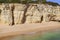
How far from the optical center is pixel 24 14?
22609mm

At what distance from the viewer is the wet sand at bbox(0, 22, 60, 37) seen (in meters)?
18.1

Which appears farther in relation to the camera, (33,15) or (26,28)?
(33,15)

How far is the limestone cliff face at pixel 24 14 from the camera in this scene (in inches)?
862

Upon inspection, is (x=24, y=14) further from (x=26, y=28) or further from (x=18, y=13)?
(x=26, y=28)

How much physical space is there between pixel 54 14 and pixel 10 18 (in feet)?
20.7

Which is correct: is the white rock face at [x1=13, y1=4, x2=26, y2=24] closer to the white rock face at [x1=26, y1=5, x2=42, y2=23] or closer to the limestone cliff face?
the limestone cliff face

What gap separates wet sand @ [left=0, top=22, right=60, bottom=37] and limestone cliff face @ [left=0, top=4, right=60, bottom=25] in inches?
37.8

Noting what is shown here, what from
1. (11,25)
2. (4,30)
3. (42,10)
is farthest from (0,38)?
(42,10)

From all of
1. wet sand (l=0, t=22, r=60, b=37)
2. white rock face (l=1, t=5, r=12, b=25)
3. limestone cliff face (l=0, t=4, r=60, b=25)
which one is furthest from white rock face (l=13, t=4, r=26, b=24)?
wet sand (l=0, t=22, r=60, b=37)

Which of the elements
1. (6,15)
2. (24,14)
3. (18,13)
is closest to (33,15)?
(24,14)

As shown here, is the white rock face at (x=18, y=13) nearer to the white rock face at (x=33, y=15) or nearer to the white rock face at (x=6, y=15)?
the white rock face at (x=6, y=15)

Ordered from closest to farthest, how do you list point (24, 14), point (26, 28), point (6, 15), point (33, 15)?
point (26, 28), point (6, 15), point (24, 14), point (33, 15)

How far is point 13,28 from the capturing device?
19625 millimetres

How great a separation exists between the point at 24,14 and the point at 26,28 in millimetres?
2786
